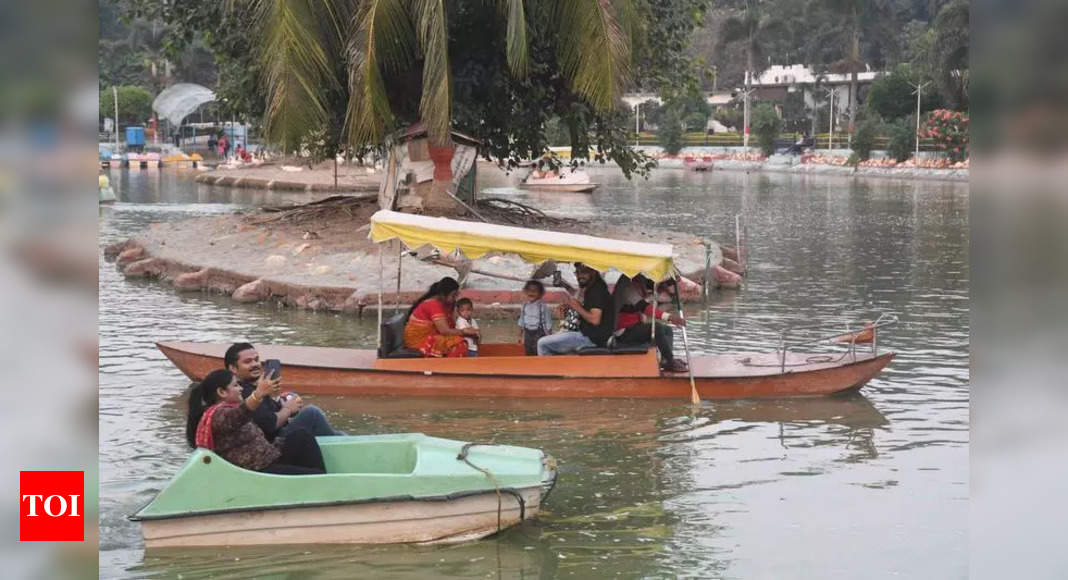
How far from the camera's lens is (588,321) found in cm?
1367

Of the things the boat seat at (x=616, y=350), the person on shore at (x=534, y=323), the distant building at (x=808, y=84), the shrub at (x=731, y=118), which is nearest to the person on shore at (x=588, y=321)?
the boat seat at (x=616, y=350)

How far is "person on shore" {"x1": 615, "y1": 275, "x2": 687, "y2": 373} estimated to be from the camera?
13734mm

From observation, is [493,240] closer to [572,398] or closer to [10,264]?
[572,398]

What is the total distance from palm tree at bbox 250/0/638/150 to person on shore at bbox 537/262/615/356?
7.49m

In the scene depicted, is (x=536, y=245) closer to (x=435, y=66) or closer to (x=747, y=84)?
(x=435, y=66)

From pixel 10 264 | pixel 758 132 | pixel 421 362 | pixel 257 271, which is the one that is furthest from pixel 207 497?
pixel 758 132

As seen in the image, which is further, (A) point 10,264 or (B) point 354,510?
(B) point 354,510

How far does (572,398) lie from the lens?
A: 44.7 ft

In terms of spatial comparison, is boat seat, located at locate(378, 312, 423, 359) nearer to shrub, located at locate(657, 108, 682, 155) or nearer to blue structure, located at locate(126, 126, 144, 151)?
blue structure, located at locate(126, 126, 144, 151)

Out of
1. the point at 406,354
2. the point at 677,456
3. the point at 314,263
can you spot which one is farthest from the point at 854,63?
the point at 677,456

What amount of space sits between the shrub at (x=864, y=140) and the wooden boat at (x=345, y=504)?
67265 millimetres

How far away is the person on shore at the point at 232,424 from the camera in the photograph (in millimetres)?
8773

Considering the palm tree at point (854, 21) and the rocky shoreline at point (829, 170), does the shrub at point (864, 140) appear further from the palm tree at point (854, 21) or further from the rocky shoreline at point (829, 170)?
the palm tree at point (854, 21)

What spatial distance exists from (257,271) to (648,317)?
9795 mm
